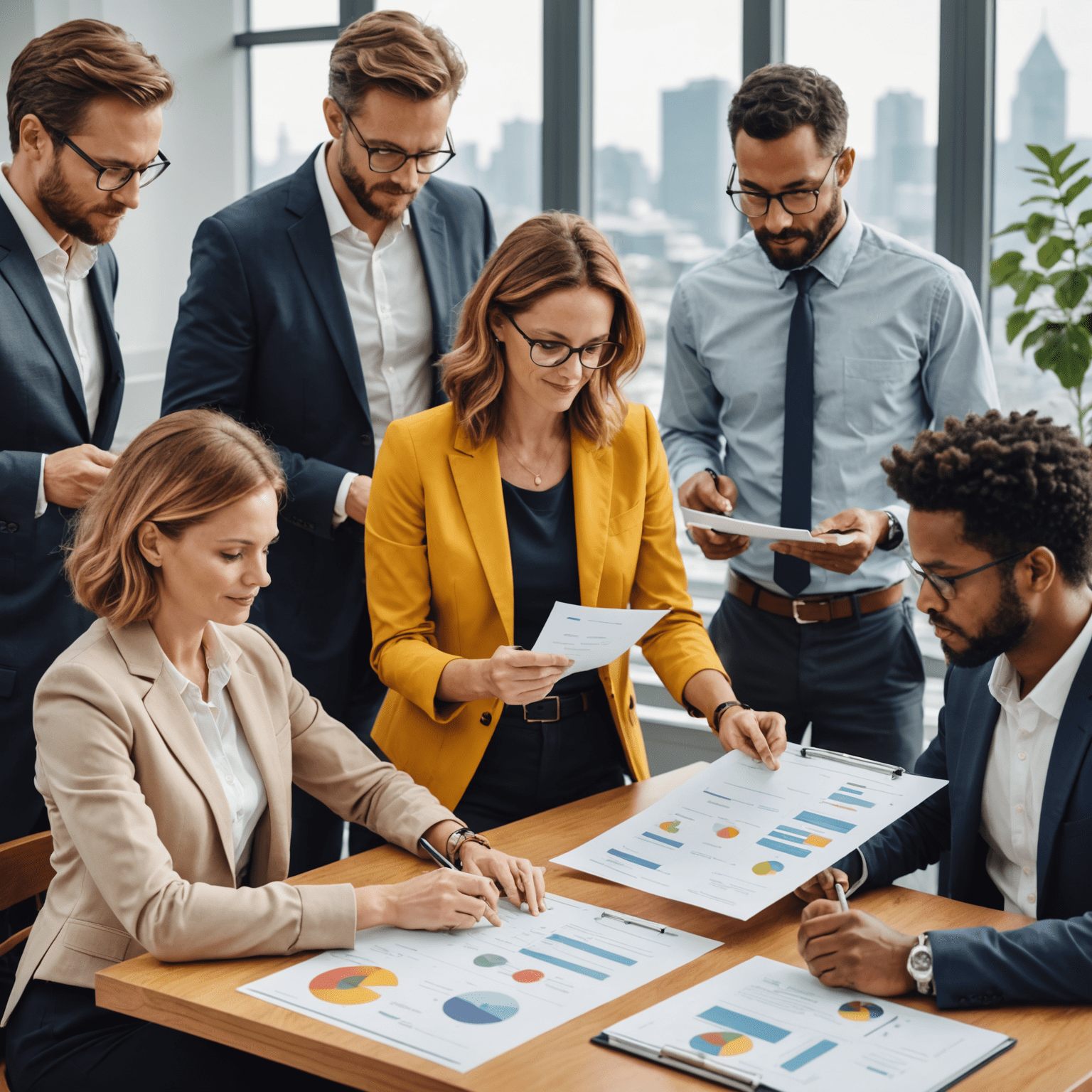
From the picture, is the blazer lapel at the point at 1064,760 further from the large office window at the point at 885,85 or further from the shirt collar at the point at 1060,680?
the large office window at the point at 885,85

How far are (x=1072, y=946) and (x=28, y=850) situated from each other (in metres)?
1.49

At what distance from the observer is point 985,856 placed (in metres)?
2.01

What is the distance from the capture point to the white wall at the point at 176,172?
4.75 meters

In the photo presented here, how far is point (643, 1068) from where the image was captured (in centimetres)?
142

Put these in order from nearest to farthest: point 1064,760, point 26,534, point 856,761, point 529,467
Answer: point 1064,760 → point 856,761 → point 529,467 → point 26,534

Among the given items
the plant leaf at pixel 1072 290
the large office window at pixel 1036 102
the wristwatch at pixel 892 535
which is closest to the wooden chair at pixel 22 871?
the wristwatch at pixel 892 535

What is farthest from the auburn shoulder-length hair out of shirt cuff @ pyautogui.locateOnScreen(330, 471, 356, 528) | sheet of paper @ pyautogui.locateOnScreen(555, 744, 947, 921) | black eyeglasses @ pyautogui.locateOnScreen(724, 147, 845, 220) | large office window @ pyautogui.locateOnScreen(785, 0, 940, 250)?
large office window @ pyautogui.locateOnScreen(785, 0, 940, 250)

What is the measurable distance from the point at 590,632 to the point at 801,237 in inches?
47.6

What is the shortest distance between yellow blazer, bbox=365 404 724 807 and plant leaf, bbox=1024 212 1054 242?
4.63 feet

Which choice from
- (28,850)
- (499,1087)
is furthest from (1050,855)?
(28,850)

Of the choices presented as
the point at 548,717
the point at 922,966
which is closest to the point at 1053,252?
the point at 548,717

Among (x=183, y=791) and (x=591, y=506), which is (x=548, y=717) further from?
(x=183, y=791)

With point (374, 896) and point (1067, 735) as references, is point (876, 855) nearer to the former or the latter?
point (1067, 735)

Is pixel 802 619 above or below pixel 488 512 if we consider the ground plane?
below
